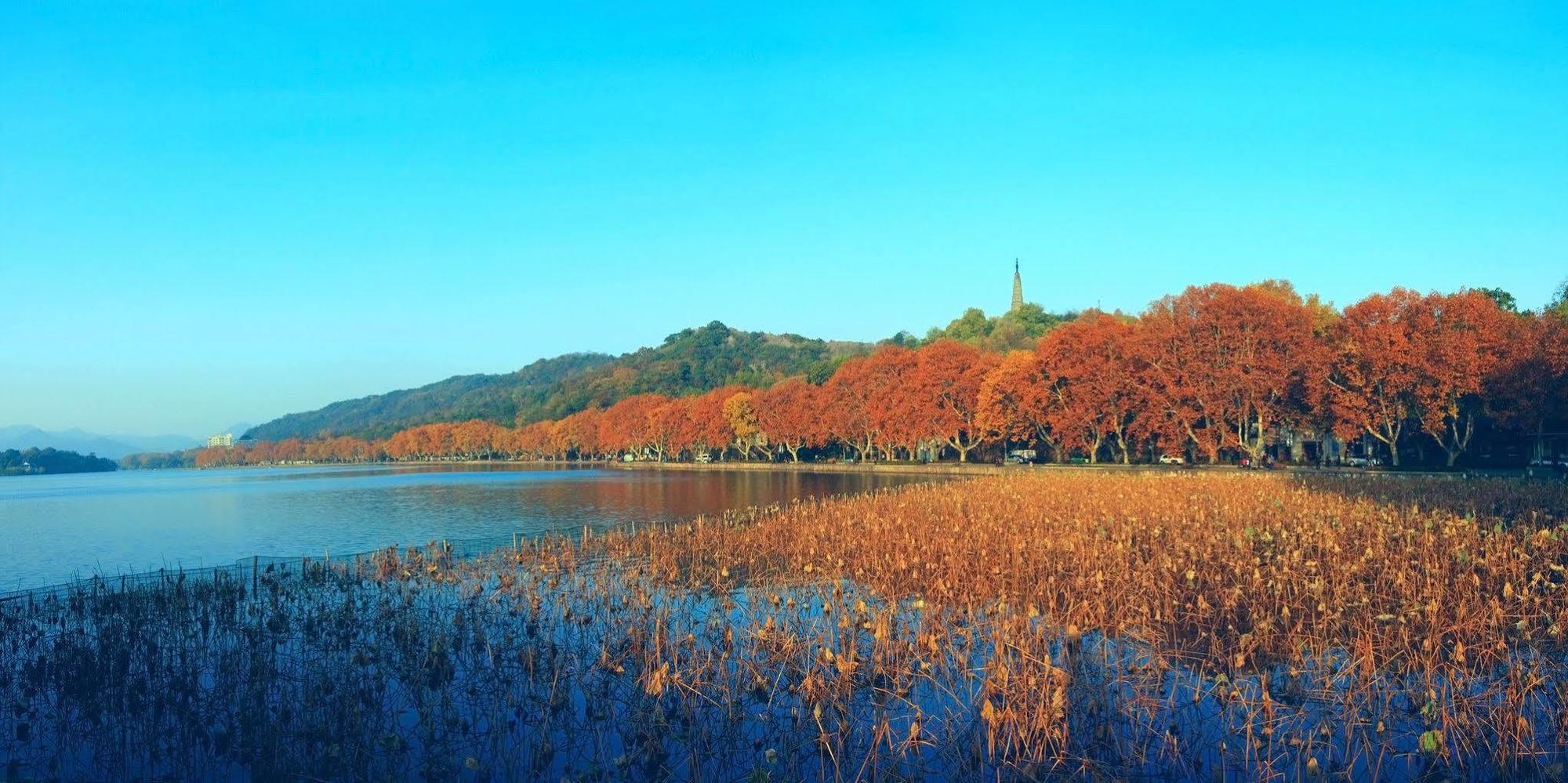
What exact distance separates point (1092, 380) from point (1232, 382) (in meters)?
9.21

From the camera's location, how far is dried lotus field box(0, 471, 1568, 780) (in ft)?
25.8

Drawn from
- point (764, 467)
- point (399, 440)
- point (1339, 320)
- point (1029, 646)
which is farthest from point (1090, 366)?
point (399, 440)

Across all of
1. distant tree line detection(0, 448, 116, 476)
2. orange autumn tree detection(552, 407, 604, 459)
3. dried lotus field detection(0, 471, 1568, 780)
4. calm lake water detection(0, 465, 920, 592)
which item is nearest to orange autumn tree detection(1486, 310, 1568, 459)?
calm lake water detection(0, 465, 920, 592)

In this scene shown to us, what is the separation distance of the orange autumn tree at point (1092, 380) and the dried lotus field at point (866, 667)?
39.1 m

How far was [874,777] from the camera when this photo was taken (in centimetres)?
727

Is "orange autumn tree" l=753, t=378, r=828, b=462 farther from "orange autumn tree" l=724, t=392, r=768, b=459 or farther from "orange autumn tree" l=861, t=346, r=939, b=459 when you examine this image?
"orange autumn tree" l=861, t=346, r=939, b=459

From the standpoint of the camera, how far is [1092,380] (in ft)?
188

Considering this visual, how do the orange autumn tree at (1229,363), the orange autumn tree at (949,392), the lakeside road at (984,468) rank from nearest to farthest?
the lakeside road at (984,468), the orange autumn tree at (1229,363), the orange autumn tree at (949,392)

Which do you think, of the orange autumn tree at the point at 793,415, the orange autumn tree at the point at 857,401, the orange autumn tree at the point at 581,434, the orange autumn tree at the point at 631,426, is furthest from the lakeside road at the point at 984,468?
the orange autumn tree at the point at 581,434

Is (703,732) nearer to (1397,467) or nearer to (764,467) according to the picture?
(1397,467)

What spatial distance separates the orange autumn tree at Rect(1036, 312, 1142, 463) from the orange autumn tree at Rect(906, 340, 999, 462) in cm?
777

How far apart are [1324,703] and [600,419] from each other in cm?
13294

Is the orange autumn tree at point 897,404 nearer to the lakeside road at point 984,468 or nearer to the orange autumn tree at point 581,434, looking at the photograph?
the lakeside road at point 984,468

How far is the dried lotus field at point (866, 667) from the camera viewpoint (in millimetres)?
7879
